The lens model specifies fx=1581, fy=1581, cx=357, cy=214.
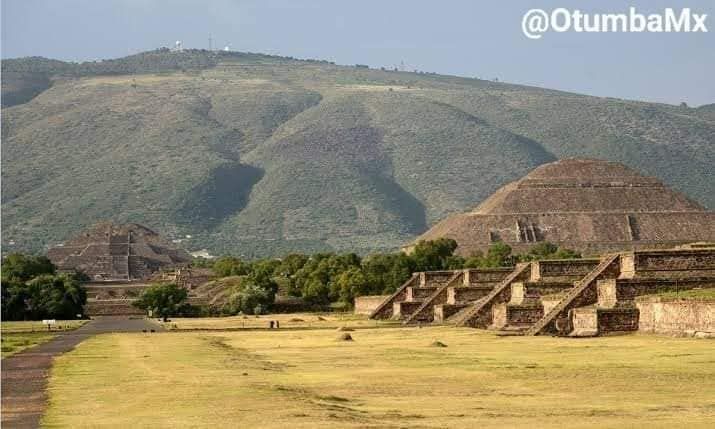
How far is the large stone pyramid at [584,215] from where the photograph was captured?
151 meters

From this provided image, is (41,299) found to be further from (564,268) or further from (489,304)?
(564,268)

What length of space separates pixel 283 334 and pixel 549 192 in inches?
4153

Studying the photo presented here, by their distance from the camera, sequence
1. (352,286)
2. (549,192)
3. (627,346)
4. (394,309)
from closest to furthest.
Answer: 1. (627,346)
2. (394,309)
3. (352,286)
4. (549,192)

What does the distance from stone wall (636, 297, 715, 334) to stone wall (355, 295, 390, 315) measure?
134 ft

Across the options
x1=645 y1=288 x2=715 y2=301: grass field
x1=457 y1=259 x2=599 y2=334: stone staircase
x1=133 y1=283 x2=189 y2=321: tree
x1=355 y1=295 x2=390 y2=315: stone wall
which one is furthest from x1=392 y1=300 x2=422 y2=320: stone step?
x1=133 y1=283 x2=189 y2=321: tree

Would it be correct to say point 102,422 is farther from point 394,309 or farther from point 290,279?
point 290,279

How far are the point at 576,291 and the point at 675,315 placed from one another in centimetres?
732

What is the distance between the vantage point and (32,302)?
351 feet

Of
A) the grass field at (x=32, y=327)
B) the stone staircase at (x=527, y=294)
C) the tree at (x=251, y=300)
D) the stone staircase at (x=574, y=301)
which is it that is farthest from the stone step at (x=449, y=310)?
the tree at (x=251, y=300)

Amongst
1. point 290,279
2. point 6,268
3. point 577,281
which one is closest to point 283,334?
point 577,281

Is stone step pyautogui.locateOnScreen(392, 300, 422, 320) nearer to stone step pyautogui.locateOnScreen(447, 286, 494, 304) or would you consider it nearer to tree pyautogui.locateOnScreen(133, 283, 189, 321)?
stone step pyautogui.locateOnScreen(447, 286, 494, 304)

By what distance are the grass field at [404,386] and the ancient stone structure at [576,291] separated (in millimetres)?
1664

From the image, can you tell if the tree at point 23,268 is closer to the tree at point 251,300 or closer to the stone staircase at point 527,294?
the tree at point 251,300

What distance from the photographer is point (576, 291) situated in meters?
47.3
